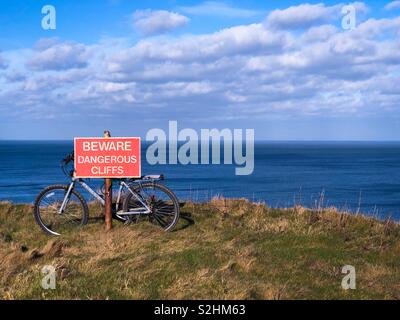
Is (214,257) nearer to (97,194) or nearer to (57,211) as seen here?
(97,194)

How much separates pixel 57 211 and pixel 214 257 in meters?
4.26

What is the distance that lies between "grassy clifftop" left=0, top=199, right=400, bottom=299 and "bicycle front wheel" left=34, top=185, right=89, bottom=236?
297 mm

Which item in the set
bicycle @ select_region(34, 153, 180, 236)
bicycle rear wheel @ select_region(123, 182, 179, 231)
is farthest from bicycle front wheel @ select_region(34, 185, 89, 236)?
bicycle rear wheel @ select_region(123, 182, 179, 231)

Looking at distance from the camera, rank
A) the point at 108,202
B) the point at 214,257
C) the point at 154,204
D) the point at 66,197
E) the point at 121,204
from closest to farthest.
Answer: the point at 214,257
the point at 108,202
the point at 154,204
the point at 66,197
the point at 121,204

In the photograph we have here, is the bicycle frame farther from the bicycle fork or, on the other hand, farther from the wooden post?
the wooden post

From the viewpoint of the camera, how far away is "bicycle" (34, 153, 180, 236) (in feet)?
32.9

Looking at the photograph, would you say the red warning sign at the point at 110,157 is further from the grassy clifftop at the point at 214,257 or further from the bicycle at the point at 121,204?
the grassy clifftop at the point at 214,257

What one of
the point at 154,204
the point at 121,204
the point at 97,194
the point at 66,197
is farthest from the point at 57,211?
the point at 154,204

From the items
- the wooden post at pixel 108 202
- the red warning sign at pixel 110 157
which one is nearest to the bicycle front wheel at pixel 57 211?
the wooden post at pixel 108 202

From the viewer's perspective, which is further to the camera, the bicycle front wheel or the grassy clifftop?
the bicycle front wheel

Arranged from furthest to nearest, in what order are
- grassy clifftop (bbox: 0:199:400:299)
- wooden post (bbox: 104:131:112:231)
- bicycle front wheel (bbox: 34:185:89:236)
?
bicycle front wheel (bbox: 34:185:89:236), wooden post (bbox: 104:131:112:231), grassy clifftop (bbox: 0:199:400:299)

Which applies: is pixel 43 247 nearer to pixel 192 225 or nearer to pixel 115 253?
pixel 115 253

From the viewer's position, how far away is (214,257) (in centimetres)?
788

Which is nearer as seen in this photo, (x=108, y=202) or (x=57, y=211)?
(x=108, y=202)
